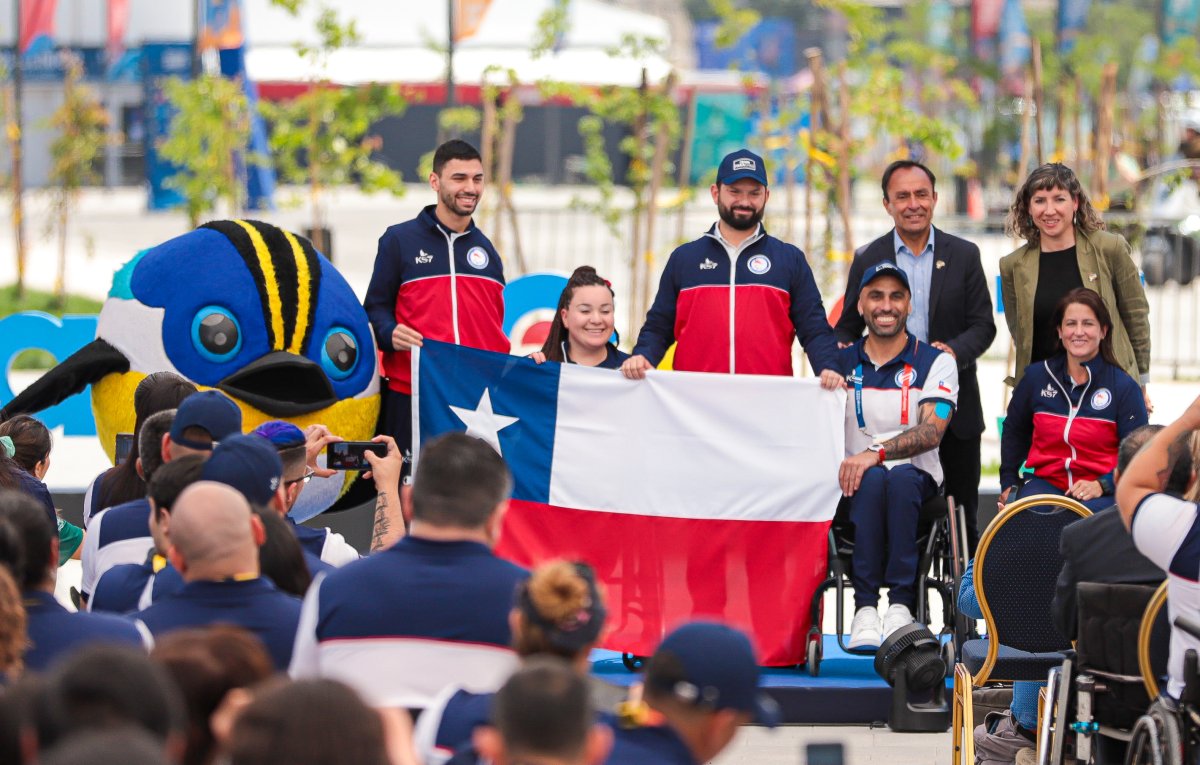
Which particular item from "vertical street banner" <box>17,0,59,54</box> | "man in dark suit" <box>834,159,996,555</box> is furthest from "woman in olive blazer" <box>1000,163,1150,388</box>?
"vertical street banner" <box>17,0,59,54</box>

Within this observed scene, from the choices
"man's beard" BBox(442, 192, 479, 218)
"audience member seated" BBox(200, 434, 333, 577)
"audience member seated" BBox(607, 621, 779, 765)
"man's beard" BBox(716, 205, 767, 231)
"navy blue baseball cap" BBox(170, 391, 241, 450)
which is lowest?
"audience member seated" BBox(607, 621, 779, 765)

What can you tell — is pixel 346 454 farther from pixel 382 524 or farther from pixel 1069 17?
pixel 1069 17

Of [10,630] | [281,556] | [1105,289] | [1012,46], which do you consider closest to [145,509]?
[281,556]

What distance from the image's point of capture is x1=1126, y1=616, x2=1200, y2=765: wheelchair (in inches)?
207

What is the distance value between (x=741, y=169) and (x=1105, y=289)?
1.83m

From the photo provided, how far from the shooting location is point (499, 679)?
438cm

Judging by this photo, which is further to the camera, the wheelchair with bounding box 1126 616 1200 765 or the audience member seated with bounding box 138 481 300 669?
the wheelchair with bounding box 1126 616 1200 765

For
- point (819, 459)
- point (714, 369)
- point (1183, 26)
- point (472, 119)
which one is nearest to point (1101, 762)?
point (819, 459)

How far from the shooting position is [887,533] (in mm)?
7590

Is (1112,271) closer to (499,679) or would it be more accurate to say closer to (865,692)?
(865,692)

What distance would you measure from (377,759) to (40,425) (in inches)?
185

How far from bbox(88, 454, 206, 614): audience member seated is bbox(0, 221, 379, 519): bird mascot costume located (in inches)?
111

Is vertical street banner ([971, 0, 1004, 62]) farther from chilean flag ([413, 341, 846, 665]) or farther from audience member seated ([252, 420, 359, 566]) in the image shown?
audience member seated ([252, 420, 359, 566])

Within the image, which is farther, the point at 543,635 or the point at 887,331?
the point at 887,331
